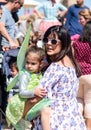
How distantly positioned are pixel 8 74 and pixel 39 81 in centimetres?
202

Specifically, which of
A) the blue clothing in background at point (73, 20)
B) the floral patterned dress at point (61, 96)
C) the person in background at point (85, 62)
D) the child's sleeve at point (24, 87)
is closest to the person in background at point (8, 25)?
the person in background at point (85, 62)

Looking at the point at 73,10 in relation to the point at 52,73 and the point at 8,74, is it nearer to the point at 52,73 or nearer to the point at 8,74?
the point at 8,74

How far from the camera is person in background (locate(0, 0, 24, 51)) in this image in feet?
20.5

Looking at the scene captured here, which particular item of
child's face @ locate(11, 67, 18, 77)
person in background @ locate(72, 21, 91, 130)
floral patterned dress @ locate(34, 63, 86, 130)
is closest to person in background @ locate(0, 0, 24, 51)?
child's face @ locate(11, 67, 18, 77)

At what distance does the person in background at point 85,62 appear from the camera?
206 inches

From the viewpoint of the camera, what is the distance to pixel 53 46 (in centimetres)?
428

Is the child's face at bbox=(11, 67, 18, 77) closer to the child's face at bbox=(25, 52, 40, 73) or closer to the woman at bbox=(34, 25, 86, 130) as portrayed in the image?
the child's face at bbox=(25, 52, 40, 73)

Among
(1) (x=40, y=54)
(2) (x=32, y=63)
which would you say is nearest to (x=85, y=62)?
(1) (x=40, y=54)

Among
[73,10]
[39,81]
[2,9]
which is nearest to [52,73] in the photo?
[39,81]

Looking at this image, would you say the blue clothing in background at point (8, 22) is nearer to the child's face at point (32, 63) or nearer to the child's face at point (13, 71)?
the child's face at point (13, 71)

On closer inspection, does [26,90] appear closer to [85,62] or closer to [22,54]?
[22,54]

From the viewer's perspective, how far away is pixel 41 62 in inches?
179

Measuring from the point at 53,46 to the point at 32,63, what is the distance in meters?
0.31

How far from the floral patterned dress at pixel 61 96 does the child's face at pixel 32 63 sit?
270 mm
